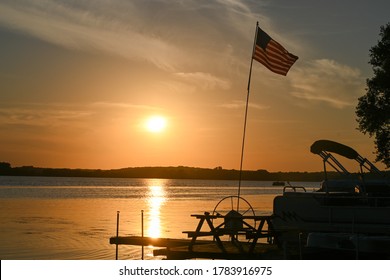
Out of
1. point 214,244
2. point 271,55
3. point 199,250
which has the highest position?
point 271,55

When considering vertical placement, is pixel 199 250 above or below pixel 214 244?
below

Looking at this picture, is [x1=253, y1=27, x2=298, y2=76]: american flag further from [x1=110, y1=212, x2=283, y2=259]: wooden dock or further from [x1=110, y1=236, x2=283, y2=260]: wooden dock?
[x1=110, y1=236, x2=283, y2=260]: wooden dock

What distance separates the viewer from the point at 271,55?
29.4m

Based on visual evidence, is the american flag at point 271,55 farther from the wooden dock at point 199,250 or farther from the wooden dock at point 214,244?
the wooden dock at point 199,250

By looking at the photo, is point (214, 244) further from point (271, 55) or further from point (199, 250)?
point (271, 55)

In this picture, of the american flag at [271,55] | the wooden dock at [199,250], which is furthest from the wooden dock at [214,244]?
the american flag at [271,55]

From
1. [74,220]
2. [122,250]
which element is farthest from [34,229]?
[122,250]

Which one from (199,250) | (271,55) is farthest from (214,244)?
(271,55)

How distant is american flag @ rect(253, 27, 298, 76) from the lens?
2933 cm

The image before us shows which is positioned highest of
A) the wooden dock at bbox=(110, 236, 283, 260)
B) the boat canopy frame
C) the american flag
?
the american flag

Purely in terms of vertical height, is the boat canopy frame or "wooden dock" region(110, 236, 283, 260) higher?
the boat canopy frame

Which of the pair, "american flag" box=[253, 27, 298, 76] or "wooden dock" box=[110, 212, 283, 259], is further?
"american flag" box=[253, 27, 298, 76]

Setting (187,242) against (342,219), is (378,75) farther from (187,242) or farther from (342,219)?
(187,242)

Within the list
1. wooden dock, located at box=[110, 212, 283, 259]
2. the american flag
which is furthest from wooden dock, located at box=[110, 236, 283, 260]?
the american flag
